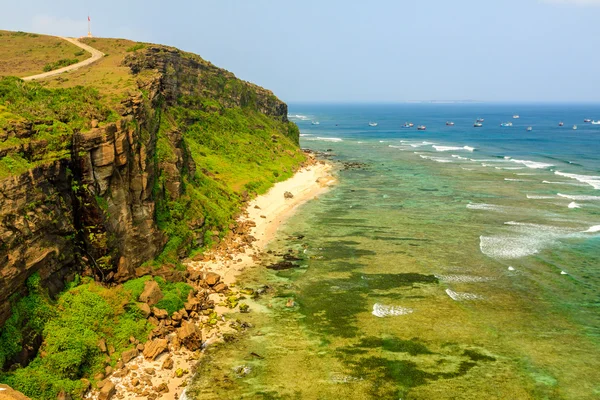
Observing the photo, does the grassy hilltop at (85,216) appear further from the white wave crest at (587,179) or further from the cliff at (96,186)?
the white wave crest at (587,179)

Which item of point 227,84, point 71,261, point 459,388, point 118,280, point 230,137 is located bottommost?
point 459,388

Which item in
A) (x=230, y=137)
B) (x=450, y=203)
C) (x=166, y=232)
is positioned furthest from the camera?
(x=230, y=137)

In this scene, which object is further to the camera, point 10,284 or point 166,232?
point 166,232

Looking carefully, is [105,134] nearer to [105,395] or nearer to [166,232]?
[166,232]

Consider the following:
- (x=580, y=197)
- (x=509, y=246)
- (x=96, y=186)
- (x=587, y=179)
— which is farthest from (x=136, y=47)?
(x=587, y=179)

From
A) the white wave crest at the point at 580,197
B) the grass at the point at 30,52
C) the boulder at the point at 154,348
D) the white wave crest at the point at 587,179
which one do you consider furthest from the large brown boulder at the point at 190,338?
the white wave crest at the point at 587,179

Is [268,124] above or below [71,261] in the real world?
above

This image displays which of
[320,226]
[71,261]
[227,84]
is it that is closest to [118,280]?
[71,261]
